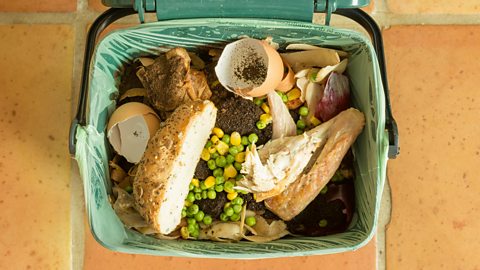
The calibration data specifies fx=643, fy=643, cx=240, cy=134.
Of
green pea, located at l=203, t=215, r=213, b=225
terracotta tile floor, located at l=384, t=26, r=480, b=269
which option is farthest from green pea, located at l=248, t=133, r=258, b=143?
terracotta tile floor, located at l=384, t=26, r=480, b=269

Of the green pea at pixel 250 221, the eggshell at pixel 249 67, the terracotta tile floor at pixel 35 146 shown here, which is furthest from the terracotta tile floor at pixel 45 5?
the green pea at pixel 250 221

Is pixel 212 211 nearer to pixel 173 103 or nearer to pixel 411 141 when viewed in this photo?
pixel 173 103

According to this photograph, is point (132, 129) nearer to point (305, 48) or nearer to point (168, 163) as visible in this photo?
point (168, 163)

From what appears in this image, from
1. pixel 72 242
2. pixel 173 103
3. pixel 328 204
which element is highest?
pixel 173 103

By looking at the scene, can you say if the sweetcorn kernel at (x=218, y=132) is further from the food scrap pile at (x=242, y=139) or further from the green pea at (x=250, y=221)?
the green pea at (x=250, y=221)

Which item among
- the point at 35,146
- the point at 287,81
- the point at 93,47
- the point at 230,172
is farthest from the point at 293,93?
the point at 35,146

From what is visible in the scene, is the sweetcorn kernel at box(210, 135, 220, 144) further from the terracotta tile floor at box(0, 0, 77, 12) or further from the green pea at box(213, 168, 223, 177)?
the terracotta tile floor at box(0, 0, 77, 12)

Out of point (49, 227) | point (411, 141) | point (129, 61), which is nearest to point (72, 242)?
point (49, 227)
